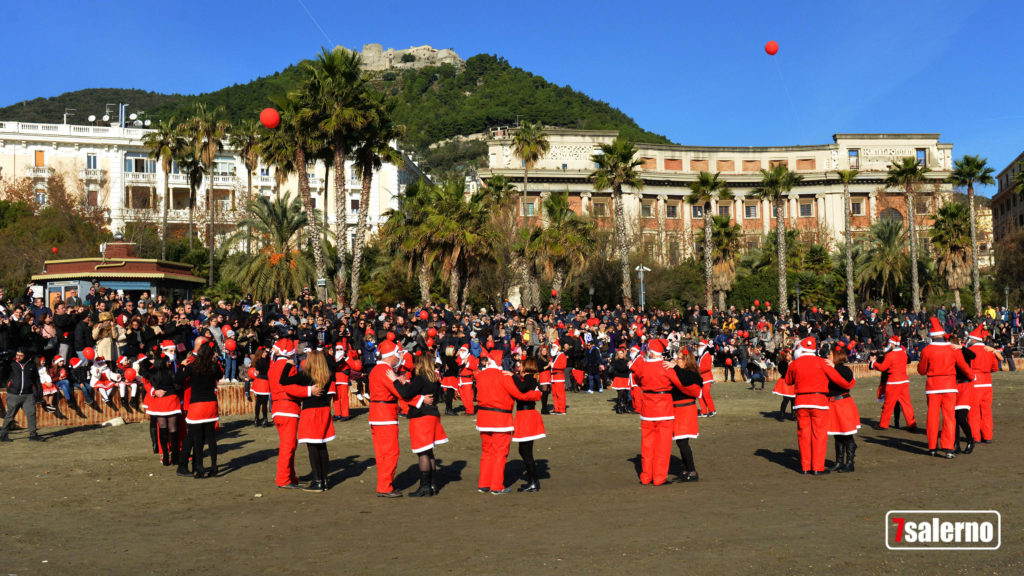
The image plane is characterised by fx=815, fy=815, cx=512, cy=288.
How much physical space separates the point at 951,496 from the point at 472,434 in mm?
8651

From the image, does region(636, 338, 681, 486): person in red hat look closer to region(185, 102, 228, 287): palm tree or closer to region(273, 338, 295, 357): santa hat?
region(273, 338, 295, 357): santa hat

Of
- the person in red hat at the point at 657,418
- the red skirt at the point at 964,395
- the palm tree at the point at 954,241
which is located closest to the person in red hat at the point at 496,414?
the person in red hat at the point at 657,418

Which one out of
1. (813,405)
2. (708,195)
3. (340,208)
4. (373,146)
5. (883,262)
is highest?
(373,146)

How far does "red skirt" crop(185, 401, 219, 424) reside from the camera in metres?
11.5

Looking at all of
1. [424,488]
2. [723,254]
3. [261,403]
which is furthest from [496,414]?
[723,254]

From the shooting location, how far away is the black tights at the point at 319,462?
10.7 m

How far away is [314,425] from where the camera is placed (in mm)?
10539

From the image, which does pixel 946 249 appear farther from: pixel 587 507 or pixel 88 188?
pixel 88 188

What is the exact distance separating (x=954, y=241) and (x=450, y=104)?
116446 millimetres

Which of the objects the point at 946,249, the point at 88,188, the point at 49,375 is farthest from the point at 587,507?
the point at 88,188

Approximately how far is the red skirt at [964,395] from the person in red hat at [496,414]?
730cm

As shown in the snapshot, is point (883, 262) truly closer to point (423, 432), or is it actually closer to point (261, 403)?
point (261, 403)

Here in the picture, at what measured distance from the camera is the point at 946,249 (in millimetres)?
54094
